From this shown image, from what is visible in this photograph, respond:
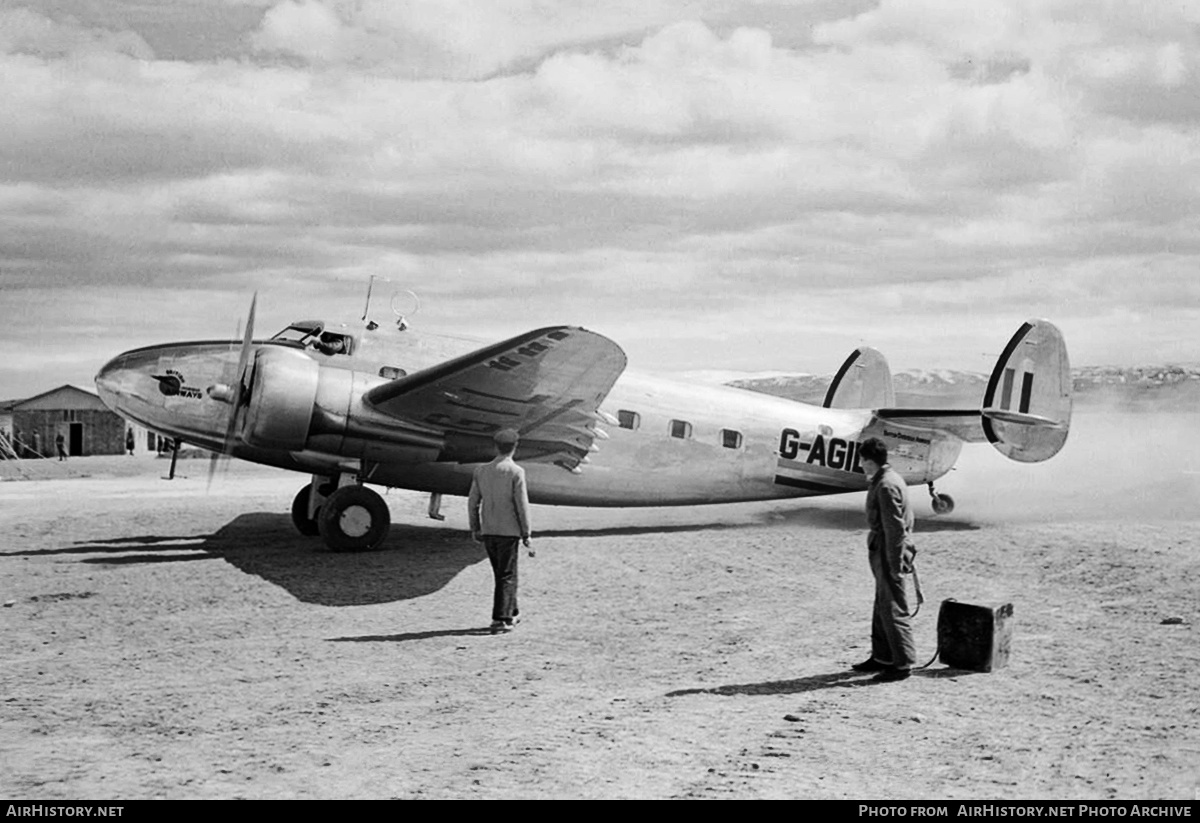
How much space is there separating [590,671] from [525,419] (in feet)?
20.6

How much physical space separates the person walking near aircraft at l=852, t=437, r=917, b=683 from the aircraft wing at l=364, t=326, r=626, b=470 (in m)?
4.59

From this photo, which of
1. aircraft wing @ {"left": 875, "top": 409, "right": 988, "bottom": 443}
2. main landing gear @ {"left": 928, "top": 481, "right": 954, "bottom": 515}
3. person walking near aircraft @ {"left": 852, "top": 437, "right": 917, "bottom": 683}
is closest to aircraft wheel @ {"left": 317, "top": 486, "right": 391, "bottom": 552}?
person walking near aircraft @ {"left": 852, "top": 437, "right": 917, "bottom": 683}

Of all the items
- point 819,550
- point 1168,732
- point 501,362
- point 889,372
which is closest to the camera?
point 1168,732

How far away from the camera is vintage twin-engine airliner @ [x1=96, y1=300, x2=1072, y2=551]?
1296cm

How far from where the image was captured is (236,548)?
1459 cm

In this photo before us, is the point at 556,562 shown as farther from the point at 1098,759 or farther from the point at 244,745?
the point at 1098,759

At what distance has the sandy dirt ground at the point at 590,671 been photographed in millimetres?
5340

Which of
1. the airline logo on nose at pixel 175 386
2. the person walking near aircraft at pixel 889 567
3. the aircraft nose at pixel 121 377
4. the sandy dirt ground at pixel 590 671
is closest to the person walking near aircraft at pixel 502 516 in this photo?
the sandy dirt ground at pixel 590 671

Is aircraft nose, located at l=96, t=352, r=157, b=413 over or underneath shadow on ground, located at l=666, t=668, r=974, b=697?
over

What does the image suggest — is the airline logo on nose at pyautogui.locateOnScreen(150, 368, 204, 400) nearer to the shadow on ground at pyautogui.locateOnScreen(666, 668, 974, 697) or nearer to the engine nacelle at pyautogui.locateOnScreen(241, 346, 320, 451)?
the engine nacelle at pyautogui.locateOnScreen(241, 346, 320, 451)

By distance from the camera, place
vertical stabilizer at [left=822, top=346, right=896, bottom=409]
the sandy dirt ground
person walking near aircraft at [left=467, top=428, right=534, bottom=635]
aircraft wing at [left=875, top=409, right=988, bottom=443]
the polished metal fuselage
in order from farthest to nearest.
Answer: vertical stabilizer at [left=822, top=346, right=896, bottom=409], aircraft wing at [left=875, top=409, right=988, bottom=443], the polished metal fuselage, person walking near aircraft at [left=467, top=428, right=534, bottom=635], the sandy dirt ground

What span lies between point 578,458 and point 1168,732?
9651mm

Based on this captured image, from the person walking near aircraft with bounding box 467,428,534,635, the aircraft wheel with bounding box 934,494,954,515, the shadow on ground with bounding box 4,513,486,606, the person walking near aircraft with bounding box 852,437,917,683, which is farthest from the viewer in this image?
the aircraft wheel with bounding box 934,494,954,515

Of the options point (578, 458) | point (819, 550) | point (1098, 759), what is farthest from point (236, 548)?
point (1098, 759)
